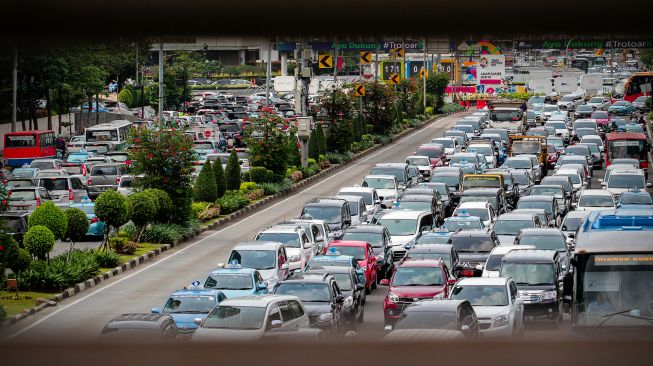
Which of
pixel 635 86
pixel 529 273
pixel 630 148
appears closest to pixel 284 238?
pixel 529 273

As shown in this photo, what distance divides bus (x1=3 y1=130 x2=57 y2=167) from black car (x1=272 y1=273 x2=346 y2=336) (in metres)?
37.9

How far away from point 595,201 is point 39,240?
58.4 feet

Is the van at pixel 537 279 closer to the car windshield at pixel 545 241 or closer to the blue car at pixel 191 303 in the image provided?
the car windshield at pixel 545 241

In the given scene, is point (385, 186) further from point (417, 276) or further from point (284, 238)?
point (417, 276)

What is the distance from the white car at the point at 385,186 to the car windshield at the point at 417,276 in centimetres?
1675

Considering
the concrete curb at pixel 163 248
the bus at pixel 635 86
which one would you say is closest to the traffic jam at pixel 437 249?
the concrete curb at pixel 163 248

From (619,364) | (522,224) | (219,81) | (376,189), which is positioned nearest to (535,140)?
(376,189)

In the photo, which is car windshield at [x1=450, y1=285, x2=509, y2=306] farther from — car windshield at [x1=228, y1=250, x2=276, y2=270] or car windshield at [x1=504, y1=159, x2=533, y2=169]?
car windshield at [x1=504, y1=159, x2=533, y2=169]

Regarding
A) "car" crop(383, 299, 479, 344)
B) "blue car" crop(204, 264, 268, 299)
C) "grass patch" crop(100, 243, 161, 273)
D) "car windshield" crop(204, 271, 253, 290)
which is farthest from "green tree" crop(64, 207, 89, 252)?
"car" crop(383, 299, 479, 344)

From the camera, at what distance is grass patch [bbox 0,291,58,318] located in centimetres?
2341

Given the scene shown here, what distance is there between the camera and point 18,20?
2.13 metres

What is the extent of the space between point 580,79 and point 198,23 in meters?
105

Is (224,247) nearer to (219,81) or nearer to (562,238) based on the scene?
(562,238)

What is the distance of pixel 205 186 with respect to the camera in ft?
140
